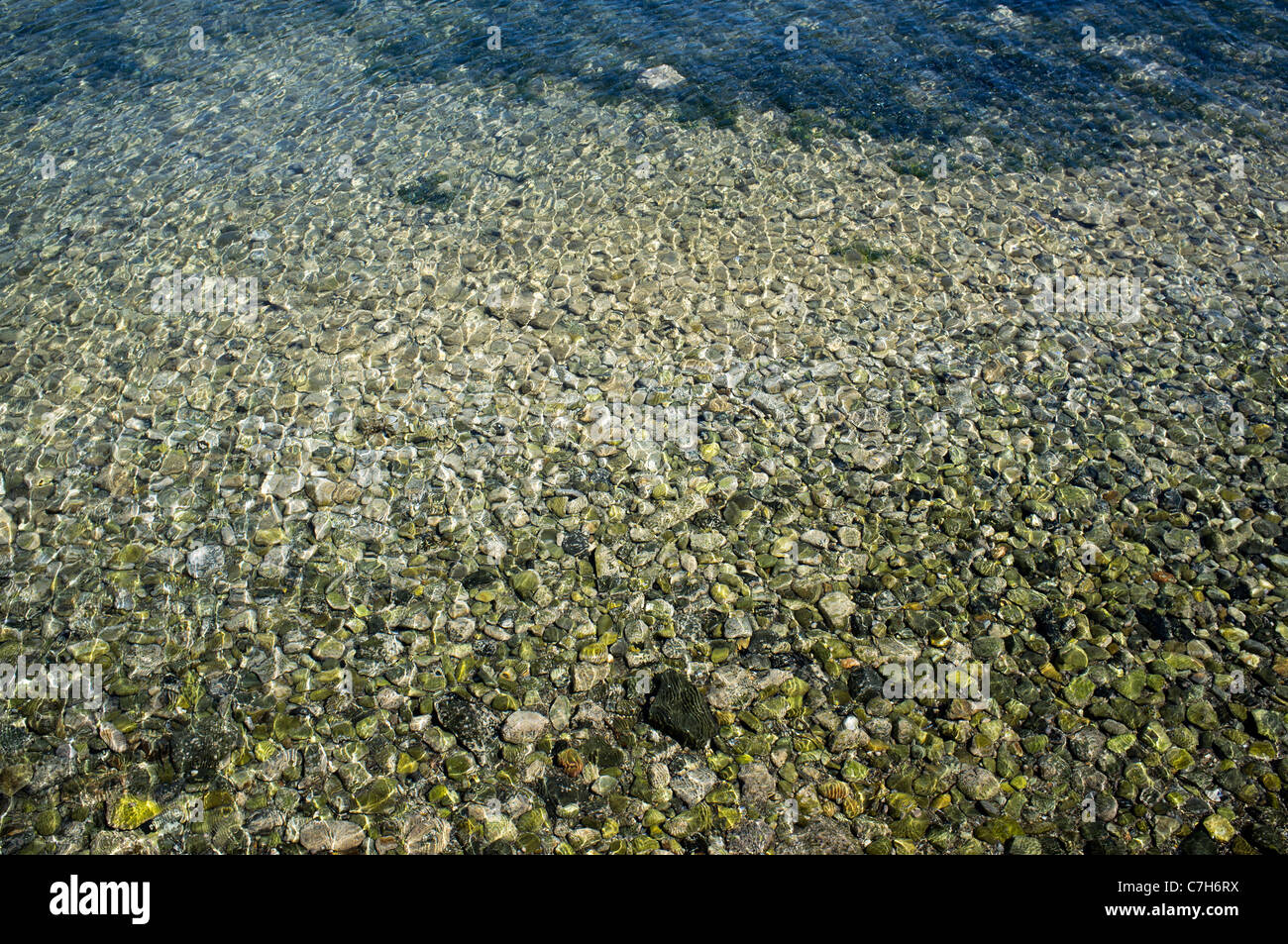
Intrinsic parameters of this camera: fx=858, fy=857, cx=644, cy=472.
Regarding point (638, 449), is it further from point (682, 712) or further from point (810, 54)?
point (810, 54)

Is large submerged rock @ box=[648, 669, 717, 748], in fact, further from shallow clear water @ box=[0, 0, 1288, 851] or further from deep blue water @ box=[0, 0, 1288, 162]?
deep blue water @ box=[0, 0, 1288, 162]

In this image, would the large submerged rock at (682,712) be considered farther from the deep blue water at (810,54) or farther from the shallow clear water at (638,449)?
the deep blue water at (810,54)

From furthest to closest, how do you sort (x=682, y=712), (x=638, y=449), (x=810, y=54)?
(x=810, y=54)
(x=638, y=449)
(x=682, y=712)

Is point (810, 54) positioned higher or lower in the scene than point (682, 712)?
higher

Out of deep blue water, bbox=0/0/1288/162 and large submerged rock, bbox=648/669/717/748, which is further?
deep blue water, bbox=0/0/1288/162

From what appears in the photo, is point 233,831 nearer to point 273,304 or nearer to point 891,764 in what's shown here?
point 891,764

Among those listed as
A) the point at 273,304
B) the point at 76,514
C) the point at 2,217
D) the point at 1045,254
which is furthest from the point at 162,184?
the point at 1045,254

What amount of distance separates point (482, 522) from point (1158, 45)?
1821 centimetres

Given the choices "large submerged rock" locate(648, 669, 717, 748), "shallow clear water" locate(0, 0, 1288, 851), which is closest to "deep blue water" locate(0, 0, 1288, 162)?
"shallow clear water" locate(0, 0, 1288, 851)

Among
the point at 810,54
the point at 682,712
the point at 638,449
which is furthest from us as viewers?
the point at 810,54

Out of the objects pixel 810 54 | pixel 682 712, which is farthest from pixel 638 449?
pixel 810 54
